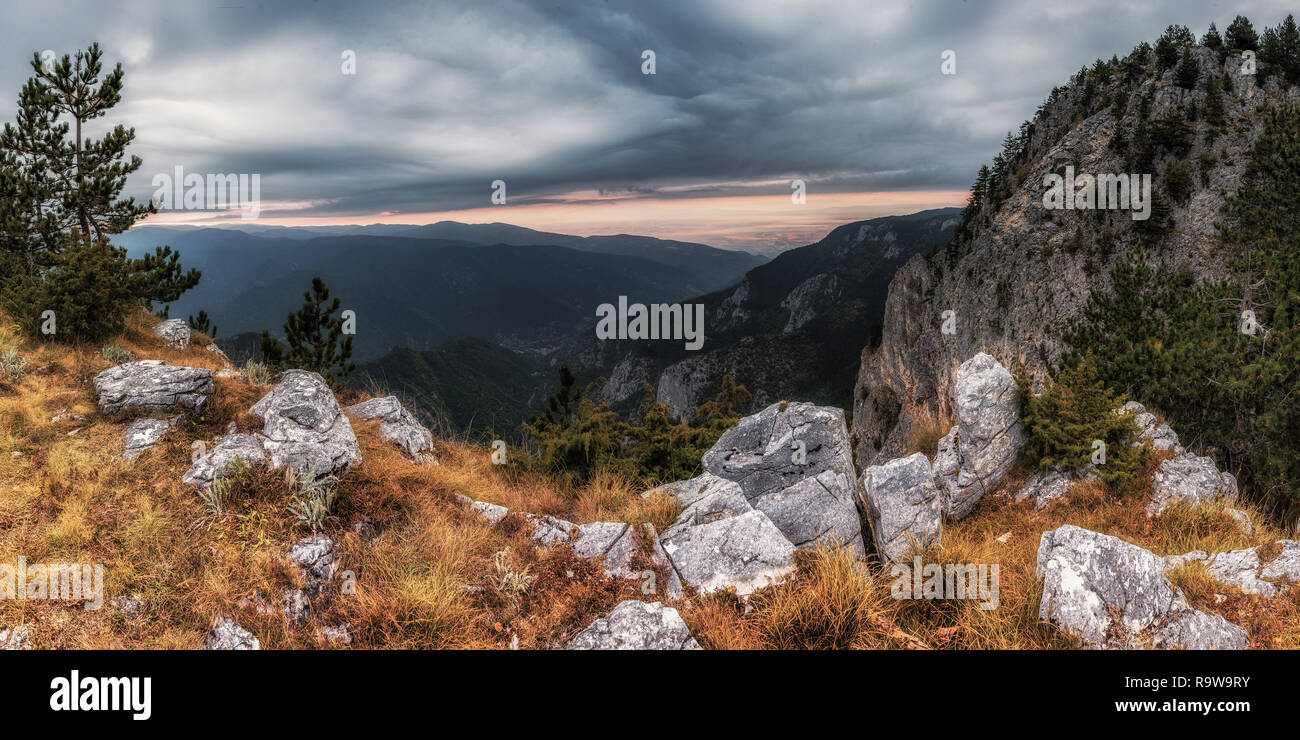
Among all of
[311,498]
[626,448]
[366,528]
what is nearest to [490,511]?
[366,528]

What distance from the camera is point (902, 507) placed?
687cm

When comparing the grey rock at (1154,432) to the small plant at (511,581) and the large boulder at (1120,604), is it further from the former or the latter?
the small plant at (511,581)

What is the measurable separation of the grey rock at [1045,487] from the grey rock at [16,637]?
12806 millimetres

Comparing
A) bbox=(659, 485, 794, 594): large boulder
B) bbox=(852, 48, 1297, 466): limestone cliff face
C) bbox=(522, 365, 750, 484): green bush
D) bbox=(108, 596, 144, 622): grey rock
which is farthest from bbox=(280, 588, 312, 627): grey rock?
bbox=(852, 48, 1297, 466): limestone cliff face

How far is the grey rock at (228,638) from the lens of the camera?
445cm

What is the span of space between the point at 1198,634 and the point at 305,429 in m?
10.2

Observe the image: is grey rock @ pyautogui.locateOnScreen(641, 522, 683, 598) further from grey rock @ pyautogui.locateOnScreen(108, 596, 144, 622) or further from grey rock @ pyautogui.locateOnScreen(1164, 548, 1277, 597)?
grey rock @ pyautogui.locateOnScreen(1164, 548, 1277, 597)

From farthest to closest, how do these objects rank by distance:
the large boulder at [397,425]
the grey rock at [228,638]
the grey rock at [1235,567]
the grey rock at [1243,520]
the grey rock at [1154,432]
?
1. the large boulder at [397,425]
2. the grey rock at [1154,432]
3. the grey rock at [1243,520]
4. the grey rock at [1235,567]
5. the grey rock at [228,638]

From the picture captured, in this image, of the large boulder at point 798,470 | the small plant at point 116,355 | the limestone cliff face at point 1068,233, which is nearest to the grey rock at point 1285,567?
the large boulder at point 798,470

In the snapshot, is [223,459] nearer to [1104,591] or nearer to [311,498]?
[311,498]

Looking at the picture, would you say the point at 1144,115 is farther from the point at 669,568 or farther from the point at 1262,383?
the point at 669,568

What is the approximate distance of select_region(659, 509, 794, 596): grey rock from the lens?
555 centimetres

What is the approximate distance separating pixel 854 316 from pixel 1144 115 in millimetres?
114953
